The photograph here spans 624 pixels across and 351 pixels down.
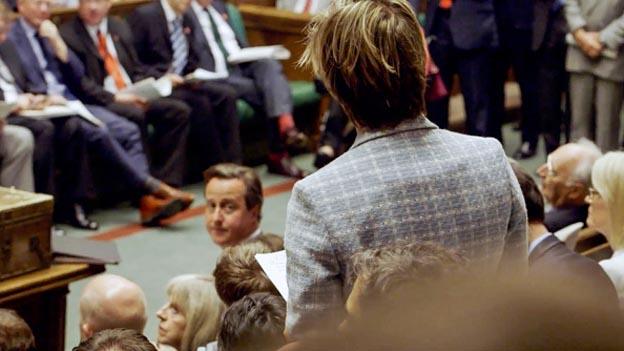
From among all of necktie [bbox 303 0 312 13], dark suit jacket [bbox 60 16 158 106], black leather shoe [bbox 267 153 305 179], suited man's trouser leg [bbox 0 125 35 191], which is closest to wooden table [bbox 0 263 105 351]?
suited man's trouser leg [bbox 0 125 35 191]

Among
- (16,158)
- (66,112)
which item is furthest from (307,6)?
(16,158)

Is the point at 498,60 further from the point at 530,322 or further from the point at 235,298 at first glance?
the point at 530,322

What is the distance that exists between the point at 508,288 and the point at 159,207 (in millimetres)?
5827

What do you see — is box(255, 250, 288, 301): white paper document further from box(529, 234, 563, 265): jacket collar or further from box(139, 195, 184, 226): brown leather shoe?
box(139, 195, 184, 226): brown leather shoe

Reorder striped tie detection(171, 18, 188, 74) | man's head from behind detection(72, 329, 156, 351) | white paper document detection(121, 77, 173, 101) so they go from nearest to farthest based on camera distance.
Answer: man's head from behind detection(72, 329, 156, 351) < white paper document detection(121, 77, 173, 101) < striped tie detection(171, 18, 188, 74)

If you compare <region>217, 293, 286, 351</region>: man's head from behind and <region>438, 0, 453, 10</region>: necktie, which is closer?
<region>217, 293, 286, 351</region>: man's head from behind

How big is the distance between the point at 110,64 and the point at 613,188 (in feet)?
13.8

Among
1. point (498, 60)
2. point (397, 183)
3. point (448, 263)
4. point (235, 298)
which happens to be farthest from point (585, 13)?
point (448, 263)

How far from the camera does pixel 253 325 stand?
2154 mm

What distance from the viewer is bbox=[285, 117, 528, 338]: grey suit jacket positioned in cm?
161

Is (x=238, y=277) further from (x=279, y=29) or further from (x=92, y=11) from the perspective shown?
(x=279, y=29)

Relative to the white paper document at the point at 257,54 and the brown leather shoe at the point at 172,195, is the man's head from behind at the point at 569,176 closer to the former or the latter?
the brown leather shoe at the point at 172,195

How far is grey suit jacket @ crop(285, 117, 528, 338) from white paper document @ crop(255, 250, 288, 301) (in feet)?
0.96

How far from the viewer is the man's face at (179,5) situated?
6.97 m
